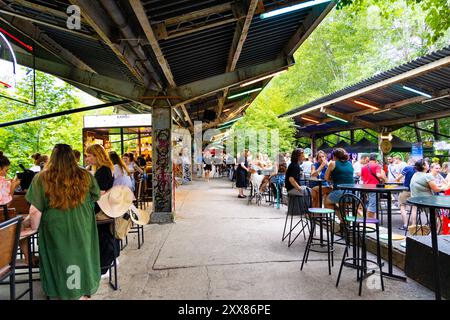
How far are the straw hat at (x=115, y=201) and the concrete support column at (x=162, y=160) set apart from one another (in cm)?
376

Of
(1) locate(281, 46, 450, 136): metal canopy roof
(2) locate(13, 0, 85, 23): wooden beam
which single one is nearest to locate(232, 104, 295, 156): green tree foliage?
(1) locate(281, 46, 450, 136): metal canopy roof

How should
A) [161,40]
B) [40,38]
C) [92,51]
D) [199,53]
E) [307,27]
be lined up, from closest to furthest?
1. [161,40]
2. [40,38]
3. [307,27]
4. [92,51]
5. [199,53]

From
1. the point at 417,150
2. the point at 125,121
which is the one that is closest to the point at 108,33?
the point at 125,121

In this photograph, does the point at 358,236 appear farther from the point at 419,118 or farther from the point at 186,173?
the point at 186,173

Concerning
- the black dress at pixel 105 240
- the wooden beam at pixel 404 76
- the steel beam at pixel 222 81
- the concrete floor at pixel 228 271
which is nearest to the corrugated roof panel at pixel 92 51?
the steel beam at pixel 222 81

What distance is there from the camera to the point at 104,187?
395 centimetres

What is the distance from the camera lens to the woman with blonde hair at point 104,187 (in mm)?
3779

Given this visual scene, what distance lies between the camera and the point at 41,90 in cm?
1767

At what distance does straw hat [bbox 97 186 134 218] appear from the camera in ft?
12.0

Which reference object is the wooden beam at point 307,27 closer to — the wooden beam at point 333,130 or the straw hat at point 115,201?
the straw hat at point 115,201

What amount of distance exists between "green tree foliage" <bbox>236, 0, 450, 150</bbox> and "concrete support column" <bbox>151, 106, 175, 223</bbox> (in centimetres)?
974

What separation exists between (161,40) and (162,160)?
3.26 m
